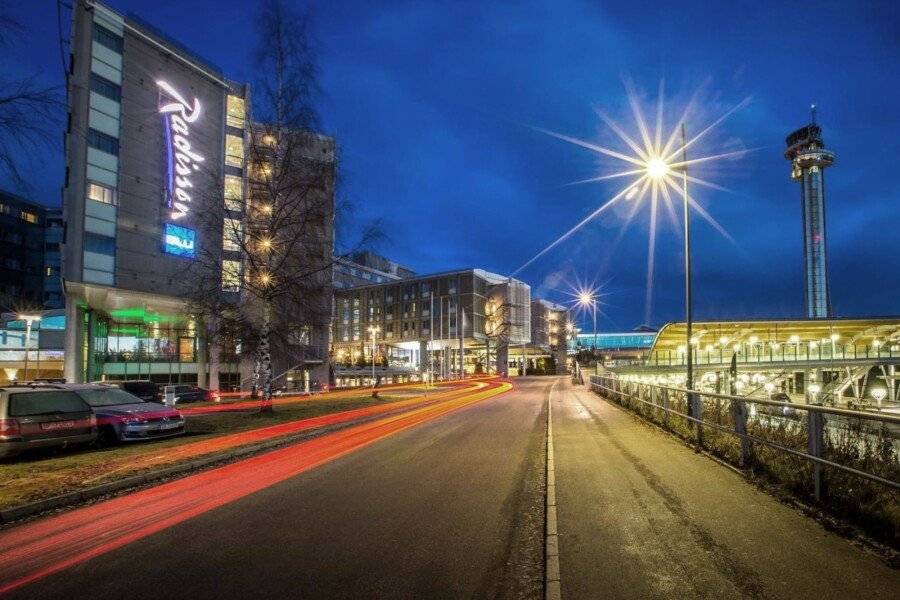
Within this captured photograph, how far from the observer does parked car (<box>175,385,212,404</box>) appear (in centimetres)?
3458

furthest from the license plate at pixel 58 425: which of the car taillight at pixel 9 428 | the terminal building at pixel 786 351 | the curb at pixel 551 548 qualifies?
the terminal building at pixel 786 351

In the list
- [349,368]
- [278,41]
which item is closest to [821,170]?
[349,368]

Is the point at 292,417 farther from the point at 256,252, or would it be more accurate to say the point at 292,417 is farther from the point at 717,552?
the point at 717,552

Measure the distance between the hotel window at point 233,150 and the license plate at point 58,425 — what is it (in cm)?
3879

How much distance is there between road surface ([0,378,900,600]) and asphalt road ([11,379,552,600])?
0.02m

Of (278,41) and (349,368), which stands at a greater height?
(278,41)

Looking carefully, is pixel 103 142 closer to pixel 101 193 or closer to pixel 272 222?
pixel 101 193

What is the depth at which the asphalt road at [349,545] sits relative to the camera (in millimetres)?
4711

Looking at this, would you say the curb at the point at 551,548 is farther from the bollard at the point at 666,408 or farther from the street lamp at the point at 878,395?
the street lamp at the point at 878,395

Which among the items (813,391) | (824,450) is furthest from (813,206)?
(824,450)

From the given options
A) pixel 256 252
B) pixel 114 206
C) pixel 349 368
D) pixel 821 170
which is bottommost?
pixel 349 368

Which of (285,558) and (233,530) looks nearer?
(285,558)

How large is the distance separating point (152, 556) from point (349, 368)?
77.3 meters

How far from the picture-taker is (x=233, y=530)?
637cm
